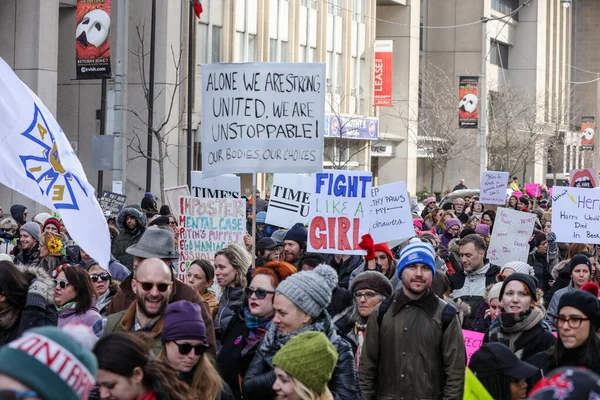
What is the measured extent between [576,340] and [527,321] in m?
1.31

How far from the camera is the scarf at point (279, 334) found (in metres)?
6.40

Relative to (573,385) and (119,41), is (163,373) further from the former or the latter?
(119,41)

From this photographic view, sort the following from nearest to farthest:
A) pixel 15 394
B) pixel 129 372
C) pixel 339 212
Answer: pixel 15 394 → pixel 129 372 → pixel 339 212

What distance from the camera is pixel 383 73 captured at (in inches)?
2020

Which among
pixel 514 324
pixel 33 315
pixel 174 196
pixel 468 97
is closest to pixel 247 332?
pixel 33 315

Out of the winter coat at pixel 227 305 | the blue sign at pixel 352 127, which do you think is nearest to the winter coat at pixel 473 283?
the winter coat at pixel 227 305

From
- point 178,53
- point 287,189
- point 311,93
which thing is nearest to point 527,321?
point 311,93

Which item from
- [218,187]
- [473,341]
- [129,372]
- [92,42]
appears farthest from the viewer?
[92,42]

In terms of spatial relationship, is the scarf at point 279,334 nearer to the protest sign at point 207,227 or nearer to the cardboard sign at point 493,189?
the protest sign at point 207,227

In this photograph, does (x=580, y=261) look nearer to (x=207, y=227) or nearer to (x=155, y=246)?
(x=207, y=227)

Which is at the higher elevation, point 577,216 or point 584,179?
point 584,179

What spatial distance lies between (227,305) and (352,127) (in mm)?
40298

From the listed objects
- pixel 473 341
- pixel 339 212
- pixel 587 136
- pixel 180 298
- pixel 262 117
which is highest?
pixel 587 136

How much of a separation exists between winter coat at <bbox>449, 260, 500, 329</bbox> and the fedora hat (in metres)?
3.74
